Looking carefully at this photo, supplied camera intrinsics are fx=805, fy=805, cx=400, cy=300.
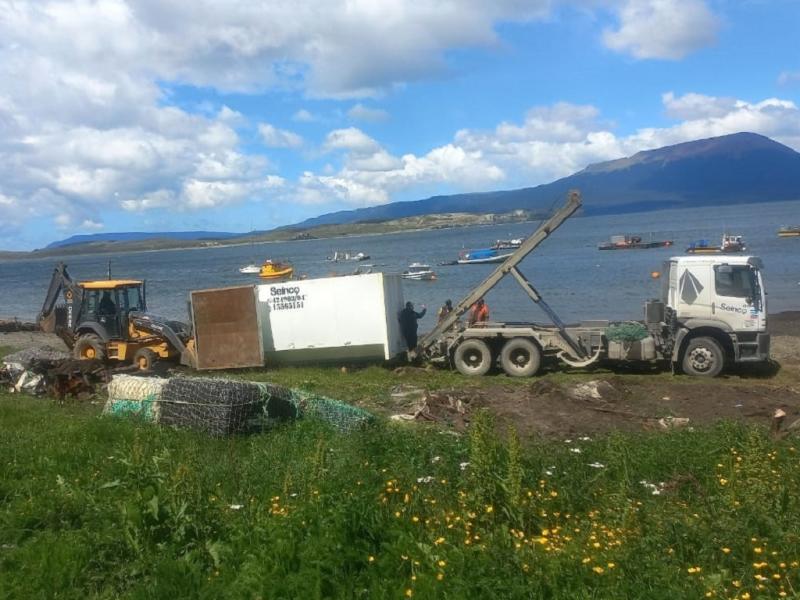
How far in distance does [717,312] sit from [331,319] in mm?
9251

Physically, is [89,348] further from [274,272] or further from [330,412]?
[274,272]

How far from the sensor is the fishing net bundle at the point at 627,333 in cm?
1820

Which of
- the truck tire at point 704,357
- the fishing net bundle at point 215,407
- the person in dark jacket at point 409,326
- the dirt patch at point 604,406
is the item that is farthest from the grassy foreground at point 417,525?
the person in dark jacket at point 409,326

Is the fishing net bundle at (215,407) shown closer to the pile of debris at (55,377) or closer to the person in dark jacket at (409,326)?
the pile of debris at (55,377)

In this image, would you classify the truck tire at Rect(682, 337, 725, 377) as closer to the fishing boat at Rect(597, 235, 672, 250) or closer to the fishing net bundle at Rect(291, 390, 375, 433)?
the fishing net bundle at Rect(291, 390, 375, 433)

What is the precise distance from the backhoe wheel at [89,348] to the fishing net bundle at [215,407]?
34.3 feet

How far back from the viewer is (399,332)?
21.3m

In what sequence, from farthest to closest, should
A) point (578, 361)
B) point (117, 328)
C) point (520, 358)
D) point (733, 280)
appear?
point (117, 328)
point (520, 358)
point (578, 361)
point (733, 280)

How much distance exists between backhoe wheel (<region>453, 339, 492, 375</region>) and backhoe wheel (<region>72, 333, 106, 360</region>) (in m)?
9.17

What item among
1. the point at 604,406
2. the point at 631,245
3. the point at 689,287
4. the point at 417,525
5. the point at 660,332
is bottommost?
the point at 604,406

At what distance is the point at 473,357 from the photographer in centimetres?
1942

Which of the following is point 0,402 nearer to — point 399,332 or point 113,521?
point 113,521

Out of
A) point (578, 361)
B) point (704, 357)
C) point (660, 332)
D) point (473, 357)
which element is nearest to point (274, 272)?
point (473, 357)

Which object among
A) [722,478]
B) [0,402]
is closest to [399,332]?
[0,402]
